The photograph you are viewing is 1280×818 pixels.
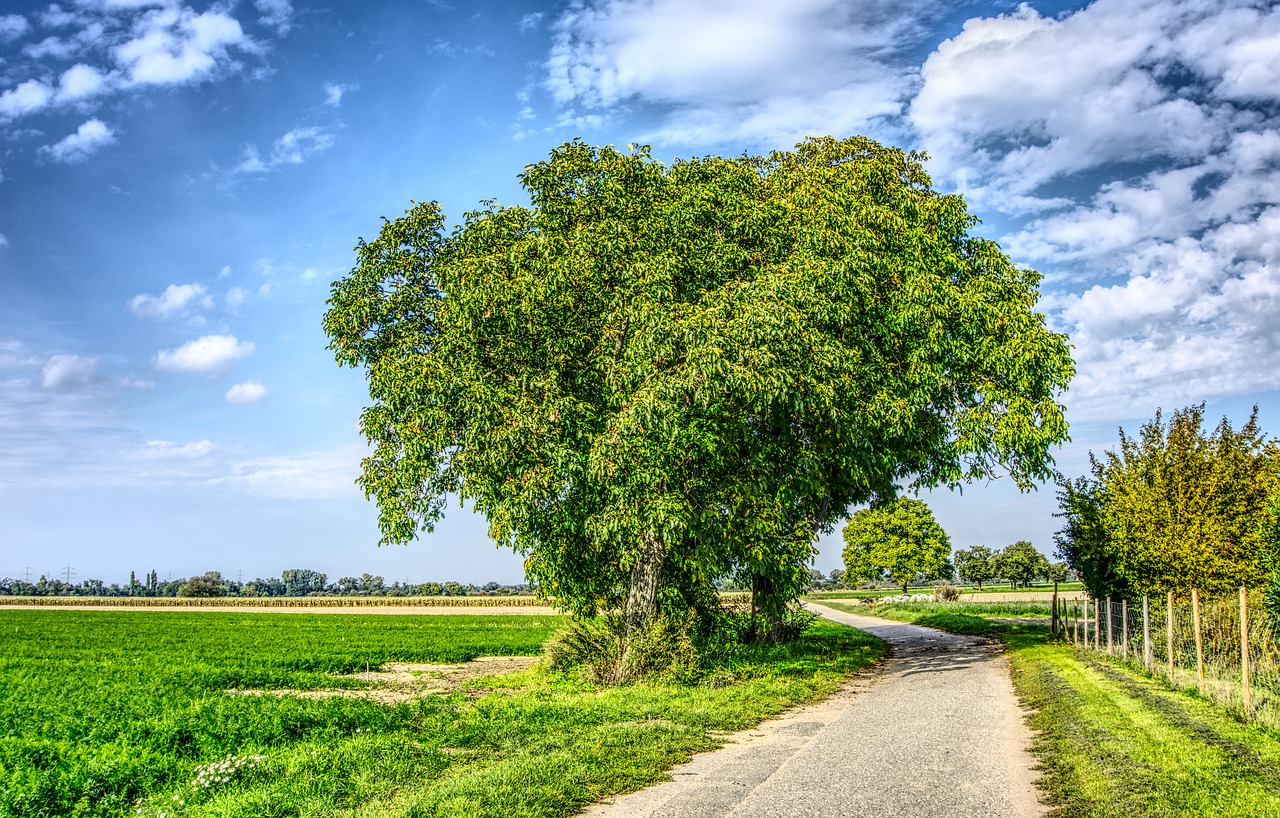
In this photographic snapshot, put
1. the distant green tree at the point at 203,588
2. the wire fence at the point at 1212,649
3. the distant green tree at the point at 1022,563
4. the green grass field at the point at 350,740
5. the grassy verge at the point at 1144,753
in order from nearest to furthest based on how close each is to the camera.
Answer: the grassy verge at the point at 1144,753 < the green grass field at the point at 350,740 < the wire fence at the point at 1212,649 < the distant green tree at the point at 1022,563 < the distant green tree at the point at 203,588

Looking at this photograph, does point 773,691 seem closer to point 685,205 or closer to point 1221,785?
point 1221,785

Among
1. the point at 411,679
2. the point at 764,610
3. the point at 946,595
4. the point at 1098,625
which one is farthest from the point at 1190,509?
the point at 946,595

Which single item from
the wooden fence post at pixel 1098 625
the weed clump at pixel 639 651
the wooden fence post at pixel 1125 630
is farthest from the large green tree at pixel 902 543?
the weed clump at pixel 639 651

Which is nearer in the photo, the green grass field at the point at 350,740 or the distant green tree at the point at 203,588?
the green grass field at the point at 350,740

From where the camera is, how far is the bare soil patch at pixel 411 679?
1931 centimetres

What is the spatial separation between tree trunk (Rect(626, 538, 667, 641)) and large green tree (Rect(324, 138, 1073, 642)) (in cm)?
6

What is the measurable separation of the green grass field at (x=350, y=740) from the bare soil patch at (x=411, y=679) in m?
0.77

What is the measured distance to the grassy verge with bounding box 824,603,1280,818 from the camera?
301 inches

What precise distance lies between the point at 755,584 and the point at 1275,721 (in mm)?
14180

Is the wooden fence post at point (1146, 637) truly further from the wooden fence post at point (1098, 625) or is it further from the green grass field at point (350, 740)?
the green grass field at point (350, 740)

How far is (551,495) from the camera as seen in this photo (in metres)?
17.6

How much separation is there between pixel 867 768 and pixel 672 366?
948 cm

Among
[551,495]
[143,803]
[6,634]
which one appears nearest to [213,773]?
[143,803]

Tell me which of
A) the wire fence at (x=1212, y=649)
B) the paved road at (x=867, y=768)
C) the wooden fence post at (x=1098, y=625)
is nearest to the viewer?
the paved road at (x=867, y=768)
